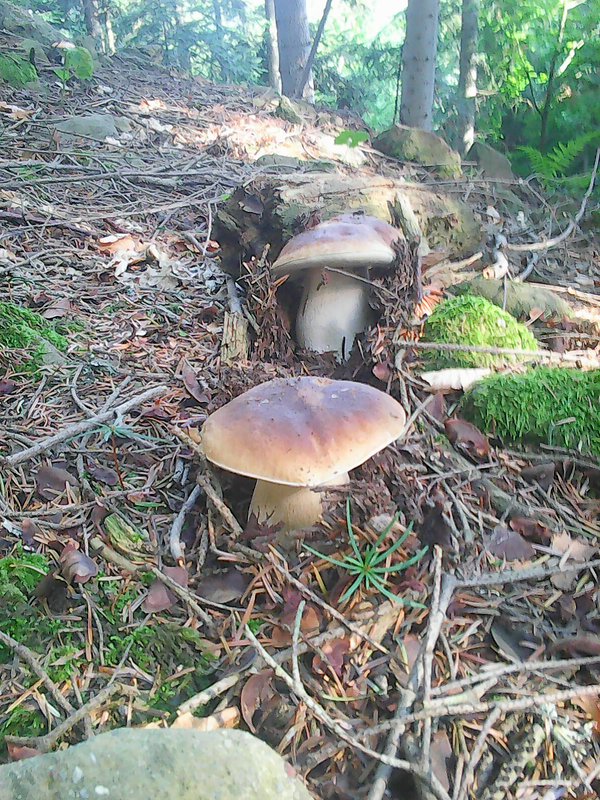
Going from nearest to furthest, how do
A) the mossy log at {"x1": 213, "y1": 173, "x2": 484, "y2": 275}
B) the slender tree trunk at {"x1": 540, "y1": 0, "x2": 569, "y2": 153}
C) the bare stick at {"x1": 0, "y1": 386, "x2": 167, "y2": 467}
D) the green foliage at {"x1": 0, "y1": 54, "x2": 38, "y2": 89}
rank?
the bare stick at {"x1": 0, "y1": 386, "x2": 167, "y2": 467} < the mossy log at {"x1": 213, "y1": 173, "x2": 484, "y2": 275} < the slender tree trunk at {"x1": 540, "y1": 0, "x2": 569, "y2": 153} < the green foliage at {"x1": 0, "y1": 54, "x2": 38, "y2": 89}

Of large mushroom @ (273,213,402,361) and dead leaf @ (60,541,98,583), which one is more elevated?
large mushroom @ (273,213,402,361)

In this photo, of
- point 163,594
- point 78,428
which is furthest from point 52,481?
point 163,594

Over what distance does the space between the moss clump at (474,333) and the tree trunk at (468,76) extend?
206 inches

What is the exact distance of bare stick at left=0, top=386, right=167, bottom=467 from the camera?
2.21m

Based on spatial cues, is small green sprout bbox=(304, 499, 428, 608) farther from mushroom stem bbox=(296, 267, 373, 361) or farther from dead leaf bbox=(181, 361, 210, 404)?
mushroom stem bbox=(296, 267, 373, 361)

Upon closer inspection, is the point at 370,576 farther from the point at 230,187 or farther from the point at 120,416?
the point at 230,187

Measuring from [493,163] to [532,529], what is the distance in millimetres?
5030

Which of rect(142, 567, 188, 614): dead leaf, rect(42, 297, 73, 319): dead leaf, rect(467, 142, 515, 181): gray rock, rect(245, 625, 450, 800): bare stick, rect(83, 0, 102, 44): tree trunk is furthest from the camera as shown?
rect(83, 0, 102, 44): tree trunk

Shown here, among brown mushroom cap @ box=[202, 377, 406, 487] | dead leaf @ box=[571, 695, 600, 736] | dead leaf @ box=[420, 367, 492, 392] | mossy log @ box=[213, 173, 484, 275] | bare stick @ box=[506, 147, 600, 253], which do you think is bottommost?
dead leaf @ box=[571, 695, 600, 736]

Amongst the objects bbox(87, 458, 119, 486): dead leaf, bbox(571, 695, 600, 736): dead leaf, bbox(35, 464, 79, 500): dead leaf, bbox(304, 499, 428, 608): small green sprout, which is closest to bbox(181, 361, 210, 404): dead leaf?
bbox(87, 458, 119, 486): dead leaf

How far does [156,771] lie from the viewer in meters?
1.19

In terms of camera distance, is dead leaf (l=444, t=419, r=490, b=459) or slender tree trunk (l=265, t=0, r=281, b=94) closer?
dead leaf (l=444, t=419, r=490, b=459)

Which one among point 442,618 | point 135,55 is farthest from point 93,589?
point 135,55

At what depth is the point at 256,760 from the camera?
1.27m
